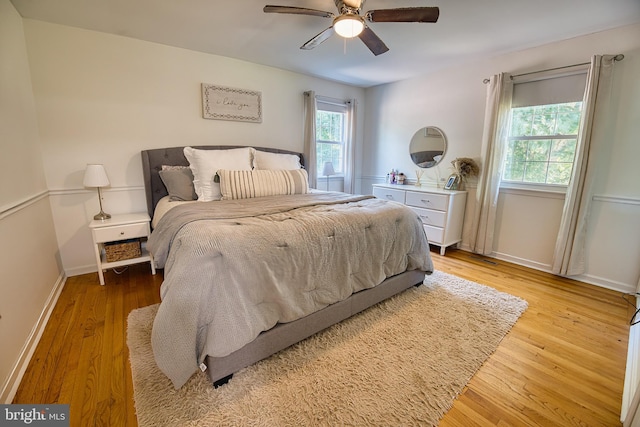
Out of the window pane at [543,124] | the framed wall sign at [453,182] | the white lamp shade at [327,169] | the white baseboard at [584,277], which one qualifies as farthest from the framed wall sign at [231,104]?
the white baseboard at [584,277]

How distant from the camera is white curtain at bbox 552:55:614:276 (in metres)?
2.45

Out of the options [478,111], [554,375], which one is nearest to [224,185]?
[554,375]

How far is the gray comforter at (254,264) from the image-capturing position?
127 cm

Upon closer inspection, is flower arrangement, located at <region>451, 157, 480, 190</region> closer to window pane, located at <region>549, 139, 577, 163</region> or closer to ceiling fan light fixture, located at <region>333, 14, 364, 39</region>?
window pane, located at <region>549, 139, 577, 163</region>

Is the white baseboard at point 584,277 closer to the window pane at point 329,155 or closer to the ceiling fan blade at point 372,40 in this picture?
the window pane at point 329,155

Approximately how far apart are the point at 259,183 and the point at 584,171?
3.07 m

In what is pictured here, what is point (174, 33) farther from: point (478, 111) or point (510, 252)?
point (510, 252)

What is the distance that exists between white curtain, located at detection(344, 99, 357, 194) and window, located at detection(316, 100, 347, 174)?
0.27ft

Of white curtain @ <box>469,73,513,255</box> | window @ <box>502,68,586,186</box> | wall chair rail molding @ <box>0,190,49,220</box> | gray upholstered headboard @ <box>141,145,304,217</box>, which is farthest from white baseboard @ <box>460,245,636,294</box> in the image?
wall chair rail molding @ <box>0,190,49,220</box>

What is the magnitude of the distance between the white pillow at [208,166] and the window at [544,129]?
121 inches

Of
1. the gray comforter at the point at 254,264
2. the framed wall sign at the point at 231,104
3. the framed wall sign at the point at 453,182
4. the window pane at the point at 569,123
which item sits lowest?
the gray comforter at the point at 254,264

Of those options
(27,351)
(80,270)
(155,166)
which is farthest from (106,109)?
(27,351)

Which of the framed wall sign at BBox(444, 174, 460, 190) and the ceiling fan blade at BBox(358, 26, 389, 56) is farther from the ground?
the ceiling fan blade at BBox(358, 26, 389, 56)

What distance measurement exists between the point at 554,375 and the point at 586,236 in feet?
6.02
